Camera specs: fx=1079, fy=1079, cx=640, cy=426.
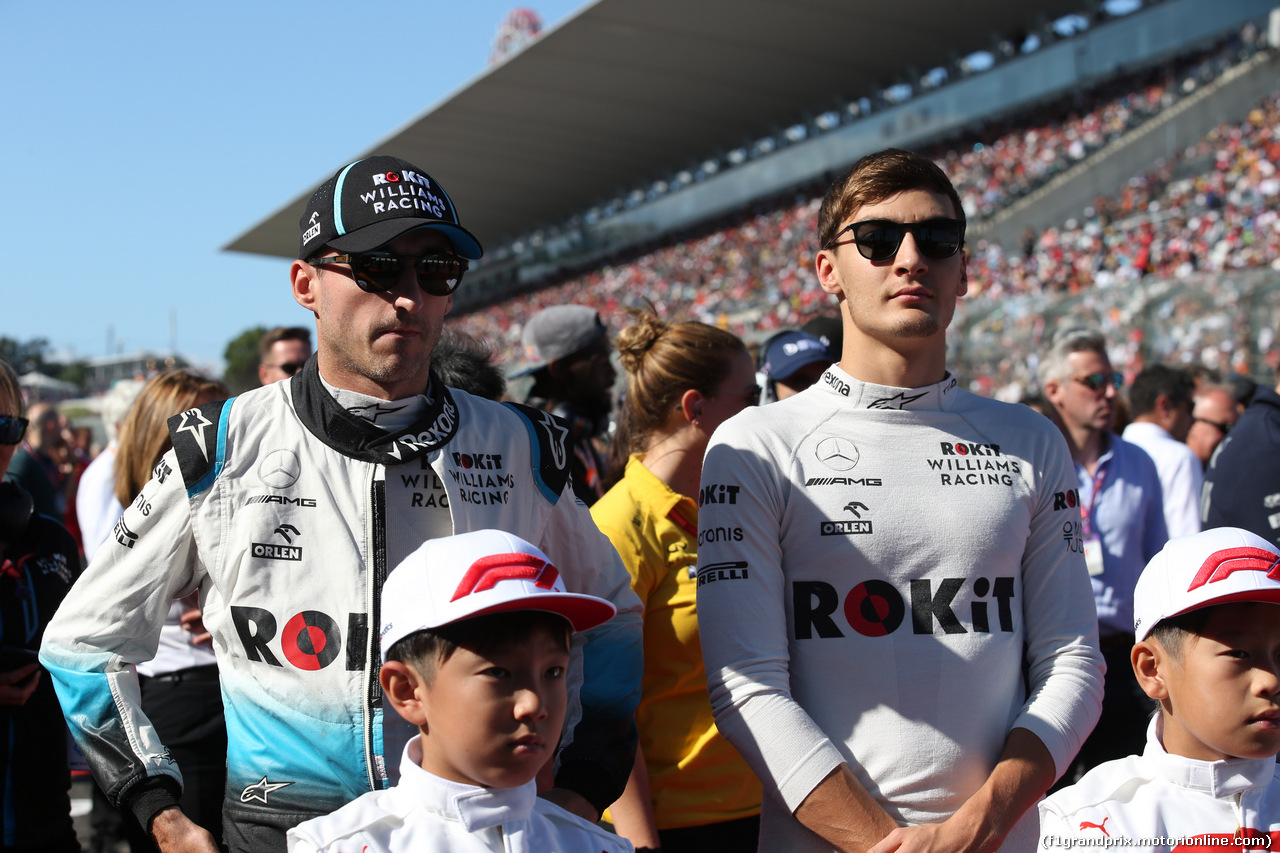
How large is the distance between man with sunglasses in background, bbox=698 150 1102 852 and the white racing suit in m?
0.34

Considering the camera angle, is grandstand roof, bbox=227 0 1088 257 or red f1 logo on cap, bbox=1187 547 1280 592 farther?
grandstand roof, bbox=227 0 1088 257

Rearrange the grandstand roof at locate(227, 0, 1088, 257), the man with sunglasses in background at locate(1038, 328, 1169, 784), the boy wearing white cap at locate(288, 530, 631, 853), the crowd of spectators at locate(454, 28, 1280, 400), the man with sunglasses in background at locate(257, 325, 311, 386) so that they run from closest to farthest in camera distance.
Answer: the boy wearing white cap at locate(288, 530, 631, 853) → the man with sunglasses in background at locate(1038, 328, 1169, 784) → the man with sunglasses in background at locate(257, 325, 311, 386) → the crowd of spectators at locate(454, 28, 1280, 400) → the grandstand roof at locate(227, 0, 1088, 257)

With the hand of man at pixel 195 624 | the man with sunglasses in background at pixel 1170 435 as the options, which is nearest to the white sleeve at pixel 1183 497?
the man with sunglasses in background at pixel 1170 435

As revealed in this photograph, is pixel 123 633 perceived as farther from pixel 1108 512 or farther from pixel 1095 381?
pixel 1095 381

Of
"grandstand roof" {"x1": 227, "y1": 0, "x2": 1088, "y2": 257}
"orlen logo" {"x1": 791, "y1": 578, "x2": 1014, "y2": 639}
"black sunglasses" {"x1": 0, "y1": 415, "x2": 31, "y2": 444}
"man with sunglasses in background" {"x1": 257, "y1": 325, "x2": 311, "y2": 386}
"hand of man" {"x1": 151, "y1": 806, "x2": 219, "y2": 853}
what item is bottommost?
"hand of man" {"x1": 151, "y1": 806, "x2": 219, "y2": 853}

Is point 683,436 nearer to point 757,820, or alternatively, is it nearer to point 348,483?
point 757,820

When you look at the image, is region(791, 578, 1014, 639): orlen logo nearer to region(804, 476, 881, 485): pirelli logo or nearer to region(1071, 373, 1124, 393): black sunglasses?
region(804, 476, 881, 485): pirelli logo

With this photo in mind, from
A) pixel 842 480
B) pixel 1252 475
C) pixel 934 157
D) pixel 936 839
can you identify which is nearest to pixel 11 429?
pixel 842 480

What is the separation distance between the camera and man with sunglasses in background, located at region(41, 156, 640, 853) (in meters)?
1.87

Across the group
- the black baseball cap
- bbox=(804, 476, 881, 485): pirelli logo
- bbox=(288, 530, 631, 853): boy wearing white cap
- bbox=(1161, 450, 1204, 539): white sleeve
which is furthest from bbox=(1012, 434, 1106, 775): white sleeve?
bbox=(1161, 450, 1204, 539): white sleeve

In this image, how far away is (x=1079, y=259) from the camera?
60.6 feet

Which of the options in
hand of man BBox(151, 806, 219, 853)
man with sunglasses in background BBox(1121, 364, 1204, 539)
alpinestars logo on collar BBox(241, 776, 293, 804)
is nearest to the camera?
hand of man BBox(151, 806, 219, 853)

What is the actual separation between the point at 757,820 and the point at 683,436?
1020 millimetres

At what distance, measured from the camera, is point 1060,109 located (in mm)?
25531
